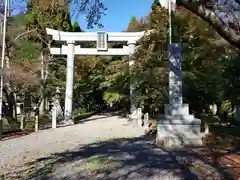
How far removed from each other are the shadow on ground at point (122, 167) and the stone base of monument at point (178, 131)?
135cm

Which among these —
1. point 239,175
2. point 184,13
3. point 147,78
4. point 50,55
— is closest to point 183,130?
point 239,175

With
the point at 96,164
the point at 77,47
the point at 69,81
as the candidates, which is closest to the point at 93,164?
the point at 96,164

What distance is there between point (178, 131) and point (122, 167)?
13.9ft

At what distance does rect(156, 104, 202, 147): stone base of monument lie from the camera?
11.5 metres

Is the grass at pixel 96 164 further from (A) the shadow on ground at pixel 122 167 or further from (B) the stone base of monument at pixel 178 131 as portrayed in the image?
(B) the stone base of monument at pixel 178 131

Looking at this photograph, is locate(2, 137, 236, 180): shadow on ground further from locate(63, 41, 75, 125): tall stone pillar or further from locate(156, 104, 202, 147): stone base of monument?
locate(63, 41, 75, 125): tall stone pillar

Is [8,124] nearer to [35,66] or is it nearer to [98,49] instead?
[35,66]

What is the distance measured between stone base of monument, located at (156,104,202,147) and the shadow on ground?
135 cm

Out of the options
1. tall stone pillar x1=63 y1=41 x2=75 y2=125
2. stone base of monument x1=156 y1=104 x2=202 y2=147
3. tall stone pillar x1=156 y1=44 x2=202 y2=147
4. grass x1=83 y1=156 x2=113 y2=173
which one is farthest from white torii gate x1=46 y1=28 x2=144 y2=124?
grass x1=83 y1=156 x2=113 y2=173

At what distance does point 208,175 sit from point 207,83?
41.3 feet

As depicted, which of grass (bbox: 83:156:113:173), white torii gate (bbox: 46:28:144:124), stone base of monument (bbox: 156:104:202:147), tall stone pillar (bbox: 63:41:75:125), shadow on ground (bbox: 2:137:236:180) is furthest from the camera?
white torii gate (bbox: 46:28:144:124)

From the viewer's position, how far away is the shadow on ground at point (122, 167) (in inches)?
275

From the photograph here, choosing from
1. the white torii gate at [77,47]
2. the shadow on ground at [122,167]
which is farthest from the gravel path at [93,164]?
the white torii gate at [77,47]

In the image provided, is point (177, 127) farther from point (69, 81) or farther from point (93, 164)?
point (69, 81)
